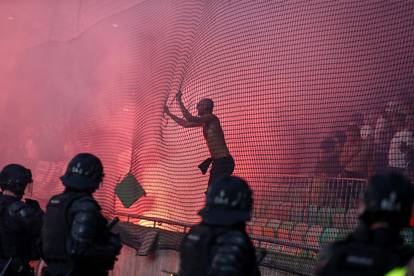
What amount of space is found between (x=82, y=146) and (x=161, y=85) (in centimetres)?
347

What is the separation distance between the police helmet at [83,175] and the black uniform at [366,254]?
299cm

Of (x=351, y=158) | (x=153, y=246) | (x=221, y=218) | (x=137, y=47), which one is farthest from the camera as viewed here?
(x=137, y=47)

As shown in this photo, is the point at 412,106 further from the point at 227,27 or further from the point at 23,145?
the point at 23,145

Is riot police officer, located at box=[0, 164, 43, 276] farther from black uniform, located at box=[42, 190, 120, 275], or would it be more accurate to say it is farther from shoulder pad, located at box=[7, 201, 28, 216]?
black uniform, located at box=[42, 190, 120, 275]

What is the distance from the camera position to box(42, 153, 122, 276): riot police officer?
6582 mm

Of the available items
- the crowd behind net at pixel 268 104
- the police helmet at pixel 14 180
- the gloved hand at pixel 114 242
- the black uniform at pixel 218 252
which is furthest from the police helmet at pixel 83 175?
the crowd behind net at pixel 268 104

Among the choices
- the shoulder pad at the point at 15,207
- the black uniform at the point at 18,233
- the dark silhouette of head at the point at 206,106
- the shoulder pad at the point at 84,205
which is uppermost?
the dark silhouette of head at the point at 206,106

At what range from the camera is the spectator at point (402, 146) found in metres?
9.01

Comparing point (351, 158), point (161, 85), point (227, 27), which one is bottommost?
point (351, 158)

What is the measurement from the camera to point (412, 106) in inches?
367

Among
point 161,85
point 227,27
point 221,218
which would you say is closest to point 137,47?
point 161,85

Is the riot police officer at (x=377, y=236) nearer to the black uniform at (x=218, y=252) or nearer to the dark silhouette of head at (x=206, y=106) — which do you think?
the black uniform at (x=218, y=252)

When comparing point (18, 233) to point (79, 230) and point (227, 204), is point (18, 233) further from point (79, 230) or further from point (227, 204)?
point (227, 204)

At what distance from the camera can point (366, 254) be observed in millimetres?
4039
